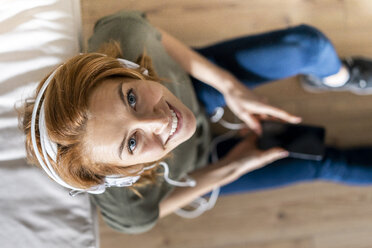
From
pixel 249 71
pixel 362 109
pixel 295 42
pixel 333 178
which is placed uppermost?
pixel 295 42

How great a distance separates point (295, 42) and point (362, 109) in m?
0.48

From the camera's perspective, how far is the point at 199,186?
944 mm

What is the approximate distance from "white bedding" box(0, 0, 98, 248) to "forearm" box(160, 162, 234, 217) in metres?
0.26

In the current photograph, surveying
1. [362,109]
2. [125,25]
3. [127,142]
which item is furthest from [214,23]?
[127,142]

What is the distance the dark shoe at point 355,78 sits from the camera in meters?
1.07

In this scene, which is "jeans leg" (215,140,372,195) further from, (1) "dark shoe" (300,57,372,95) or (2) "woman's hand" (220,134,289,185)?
(1) "dark shoe" (300,57,372,95)

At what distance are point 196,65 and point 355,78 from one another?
1.75ft

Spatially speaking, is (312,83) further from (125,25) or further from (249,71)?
(125,25)

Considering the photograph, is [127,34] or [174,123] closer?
[174,123]

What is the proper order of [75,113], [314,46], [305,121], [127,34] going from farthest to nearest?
1. [305,121]
2. [314,46]
3. [127,34]
4. [75,113]

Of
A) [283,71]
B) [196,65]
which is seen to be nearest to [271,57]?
[283,71]

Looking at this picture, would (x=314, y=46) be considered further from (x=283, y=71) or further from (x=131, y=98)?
(x=131, y=98)

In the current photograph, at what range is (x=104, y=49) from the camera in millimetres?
717

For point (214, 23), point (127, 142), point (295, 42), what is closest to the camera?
point (127, 142)
